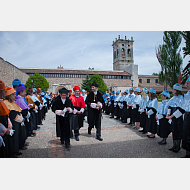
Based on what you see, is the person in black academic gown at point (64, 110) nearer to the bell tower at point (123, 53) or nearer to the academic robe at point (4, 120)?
the academic robe at point (4, 120)

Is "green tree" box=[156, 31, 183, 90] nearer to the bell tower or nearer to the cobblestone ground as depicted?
the cobblestone ground

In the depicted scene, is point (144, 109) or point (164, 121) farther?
point (144, 109)

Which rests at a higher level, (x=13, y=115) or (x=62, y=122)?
(x=13, y=115)

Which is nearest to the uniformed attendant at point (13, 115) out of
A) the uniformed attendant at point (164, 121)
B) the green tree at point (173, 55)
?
the uniformed attendant at point (164, 121)

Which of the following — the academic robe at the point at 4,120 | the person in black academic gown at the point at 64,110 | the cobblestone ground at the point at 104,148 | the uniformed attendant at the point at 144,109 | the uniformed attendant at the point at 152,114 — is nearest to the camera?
the academic robe at the point at 4,120

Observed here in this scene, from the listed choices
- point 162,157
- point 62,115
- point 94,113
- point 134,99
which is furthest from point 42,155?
point 134,99

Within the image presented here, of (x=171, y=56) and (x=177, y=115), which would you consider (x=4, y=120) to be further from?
(x=171, y=56)

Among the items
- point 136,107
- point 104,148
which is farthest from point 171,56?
point 104,148

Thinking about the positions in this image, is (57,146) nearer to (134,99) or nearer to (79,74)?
(134,99)

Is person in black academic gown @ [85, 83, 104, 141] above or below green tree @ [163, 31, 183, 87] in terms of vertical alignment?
below

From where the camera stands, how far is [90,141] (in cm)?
527

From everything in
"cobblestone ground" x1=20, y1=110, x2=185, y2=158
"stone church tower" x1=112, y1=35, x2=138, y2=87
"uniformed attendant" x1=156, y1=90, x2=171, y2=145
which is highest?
"stone church tower" x1=112, y1=35, x2=138, y2=87

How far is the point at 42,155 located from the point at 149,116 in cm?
389

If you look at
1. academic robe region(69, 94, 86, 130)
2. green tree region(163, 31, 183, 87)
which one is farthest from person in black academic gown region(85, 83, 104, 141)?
green tree region(163, 31, 183, 87)
